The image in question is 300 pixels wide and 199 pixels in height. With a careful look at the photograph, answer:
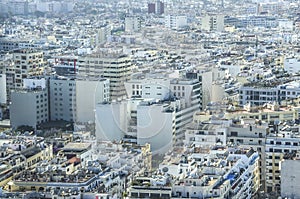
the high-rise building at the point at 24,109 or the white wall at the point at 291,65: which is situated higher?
the white wall at the point at 291,65

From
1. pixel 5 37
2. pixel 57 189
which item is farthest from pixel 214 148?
pixel 5 37

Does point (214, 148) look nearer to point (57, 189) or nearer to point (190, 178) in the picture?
point (190, 178)

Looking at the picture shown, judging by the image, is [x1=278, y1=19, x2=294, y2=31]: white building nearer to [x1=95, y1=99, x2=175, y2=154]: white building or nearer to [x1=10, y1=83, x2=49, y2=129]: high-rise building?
[x1=10, y1=83, x2=49, y2=129]: high-rise building

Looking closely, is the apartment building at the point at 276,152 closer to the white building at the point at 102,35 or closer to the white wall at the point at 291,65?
the white wall at the point at 291,65

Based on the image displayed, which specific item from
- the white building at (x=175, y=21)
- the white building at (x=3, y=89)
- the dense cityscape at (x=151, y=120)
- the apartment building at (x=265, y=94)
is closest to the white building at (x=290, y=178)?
the dense cityscape at (x=151, y=120)

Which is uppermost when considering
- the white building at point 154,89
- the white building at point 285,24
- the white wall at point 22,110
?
the white building at point 154,89

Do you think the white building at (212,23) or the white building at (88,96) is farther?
the white building at (212,23)

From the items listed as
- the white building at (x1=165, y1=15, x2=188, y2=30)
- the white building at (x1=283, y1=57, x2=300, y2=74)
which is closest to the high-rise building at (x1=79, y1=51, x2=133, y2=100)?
the white building at (x1=283, y1=57, x2=300, y2=74)
